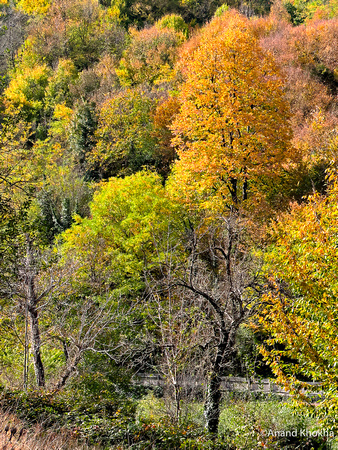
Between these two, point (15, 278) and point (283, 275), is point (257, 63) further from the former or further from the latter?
point (15, 278)

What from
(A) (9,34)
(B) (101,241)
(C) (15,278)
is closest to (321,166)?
(B) (101,241)

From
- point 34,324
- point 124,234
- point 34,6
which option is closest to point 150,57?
point 34,6

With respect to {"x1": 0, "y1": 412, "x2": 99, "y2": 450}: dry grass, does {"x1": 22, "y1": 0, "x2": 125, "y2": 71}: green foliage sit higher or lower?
higher

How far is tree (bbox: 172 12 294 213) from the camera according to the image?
1473 cm

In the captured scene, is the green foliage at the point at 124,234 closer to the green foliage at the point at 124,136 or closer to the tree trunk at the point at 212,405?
the tree trunk at the point at 212,405

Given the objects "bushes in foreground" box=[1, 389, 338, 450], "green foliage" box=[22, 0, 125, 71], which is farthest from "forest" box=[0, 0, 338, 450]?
"green foliage" box=[22, 0, 125, 71]

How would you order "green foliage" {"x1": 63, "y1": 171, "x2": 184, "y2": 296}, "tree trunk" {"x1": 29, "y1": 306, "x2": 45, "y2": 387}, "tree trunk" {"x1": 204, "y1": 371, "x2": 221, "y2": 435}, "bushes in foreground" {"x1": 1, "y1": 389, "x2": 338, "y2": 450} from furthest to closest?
"green foliage" {"x1": 63, "y1": 171, "x2": 184, "y2": 296}, "tree trunk" {"x1": 29, "y1": 306, "x2": 45, "y2": 387}, "tree trunk" {"x1": 204, "y1": 371, "x2": 221, "y2": 435}, "bushes in foreground" {"x1": 1, "y1": 389, "x2": 338, "y2": 450}

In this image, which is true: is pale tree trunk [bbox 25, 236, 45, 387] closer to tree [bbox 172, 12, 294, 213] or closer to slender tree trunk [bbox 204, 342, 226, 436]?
slender tree trunk [bbox 204, 342, 226, 436]

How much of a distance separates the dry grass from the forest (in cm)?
5

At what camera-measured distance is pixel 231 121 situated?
47.4 ft

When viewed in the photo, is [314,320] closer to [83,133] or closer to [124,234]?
[124,234]

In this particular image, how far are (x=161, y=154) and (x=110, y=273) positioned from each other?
12863 millimetres

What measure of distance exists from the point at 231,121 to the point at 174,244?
5225mm

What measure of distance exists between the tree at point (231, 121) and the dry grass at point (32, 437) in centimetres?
1030
